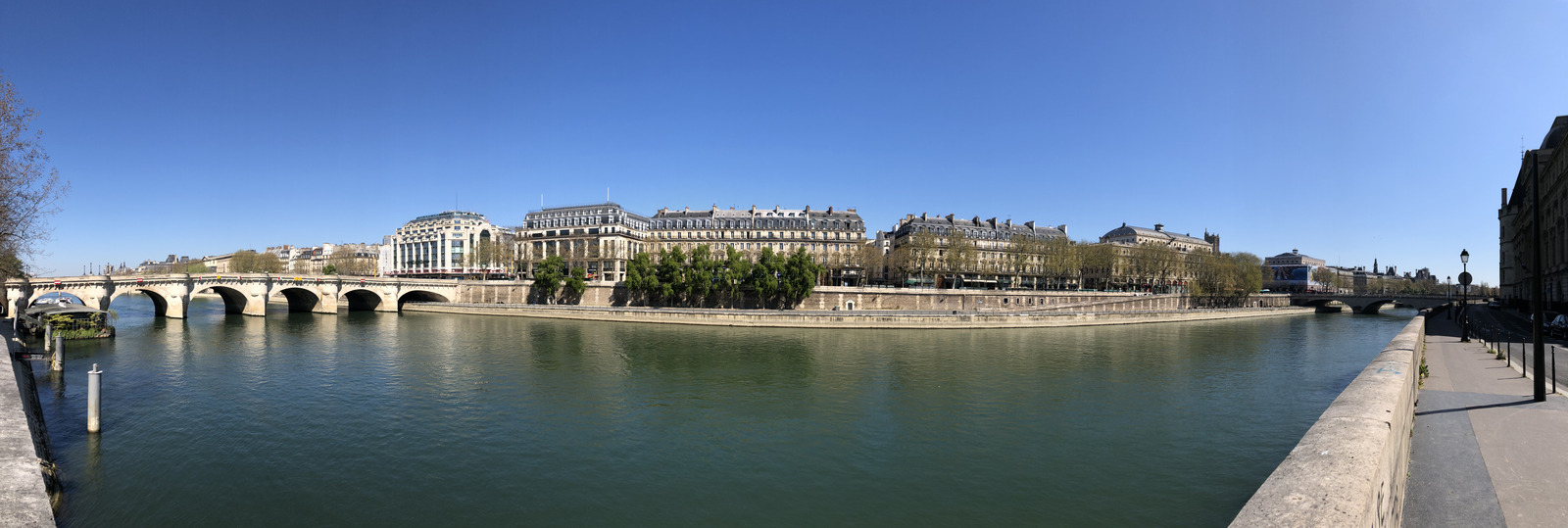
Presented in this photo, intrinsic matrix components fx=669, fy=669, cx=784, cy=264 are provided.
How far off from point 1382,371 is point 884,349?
82.4ft

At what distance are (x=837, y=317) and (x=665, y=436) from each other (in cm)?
3276

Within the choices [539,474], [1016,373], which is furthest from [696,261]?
[539,474]

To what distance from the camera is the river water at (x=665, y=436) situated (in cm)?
1098

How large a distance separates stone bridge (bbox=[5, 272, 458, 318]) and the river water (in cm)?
1872

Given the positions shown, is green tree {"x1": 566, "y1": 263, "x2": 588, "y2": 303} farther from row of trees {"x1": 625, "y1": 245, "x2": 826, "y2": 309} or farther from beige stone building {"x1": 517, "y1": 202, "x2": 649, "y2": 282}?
beige stone building {"x1": 517, "y1": 202, "x2": 649, "y2": 282}

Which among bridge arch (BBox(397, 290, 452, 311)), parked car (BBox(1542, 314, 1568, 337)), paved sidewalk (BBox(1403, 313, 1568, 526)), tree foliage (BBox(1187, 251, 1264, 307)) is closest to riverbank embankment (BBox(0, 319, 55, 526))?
paved sidewalk (BBox(1403, 313, 1568, 526))

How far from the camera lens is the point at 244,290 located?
2018 inches

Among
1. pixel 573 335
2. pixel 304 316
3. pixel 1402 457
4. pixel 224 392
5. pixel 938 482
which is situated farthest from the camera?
pixel 304 316

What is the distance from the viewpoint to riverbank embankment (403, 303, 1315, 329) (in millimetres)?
46906

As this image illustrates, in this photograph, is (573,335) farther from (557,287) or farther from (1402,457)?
(1402,457)

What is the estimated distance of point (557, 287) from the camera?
64.8 meters

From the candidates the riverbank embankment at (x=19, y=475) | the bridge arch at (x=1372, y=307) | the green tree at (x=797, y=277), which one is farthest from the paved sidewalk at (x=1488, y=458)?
the bridge arch at (x=1372, y=307)

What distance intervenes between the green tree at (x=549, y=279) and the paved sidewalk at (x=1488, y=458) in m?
61.6

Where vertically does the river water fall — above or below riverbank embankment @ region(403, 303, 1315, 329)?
below
